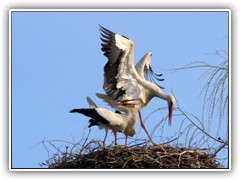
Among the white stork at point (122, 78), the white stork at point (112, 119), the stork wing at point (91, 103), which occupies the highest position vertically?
the white stork at point (122, 78)

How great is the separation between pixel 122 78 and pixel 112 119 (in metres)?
0.76

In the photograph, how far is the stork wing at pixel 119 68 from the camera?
8.98 m

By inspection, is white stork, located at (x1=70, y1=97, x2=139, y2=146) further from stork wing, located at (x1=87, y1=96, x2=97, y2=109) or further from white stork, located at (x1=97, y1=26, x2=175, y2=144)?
white stork, located at (x1=97, y1=26, x2=175, y2=144)

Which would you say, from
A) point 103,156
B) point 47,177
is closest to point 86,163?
point 103,156

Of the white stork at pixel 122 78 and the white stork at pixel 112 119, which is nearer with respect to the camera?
the white stork at pixel 112 119

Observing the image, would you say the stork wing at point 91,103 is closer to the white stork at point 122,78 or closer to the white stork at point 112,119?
the white stork at point 112,119

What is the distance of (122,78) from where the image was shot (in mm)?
9094

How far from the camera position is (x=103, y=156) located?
779cm

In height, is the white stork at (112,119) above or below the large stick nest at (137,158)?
above

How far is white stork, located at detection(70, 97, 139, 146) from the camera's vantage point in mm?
8305

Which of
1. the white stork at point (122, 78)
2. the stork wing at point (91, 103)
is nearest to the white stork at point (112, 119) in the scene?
the stork wing at point (91, 103)

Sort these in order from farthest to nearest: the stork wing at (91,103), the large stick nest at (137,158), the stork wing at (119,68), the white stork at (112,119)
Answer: the stork wing at (119,68) → the stork wing at (91,103) → the white stork at (112,119) → the large stick nest at (137,158)

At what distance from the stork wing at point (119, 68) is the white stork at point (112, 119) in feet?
1.09
